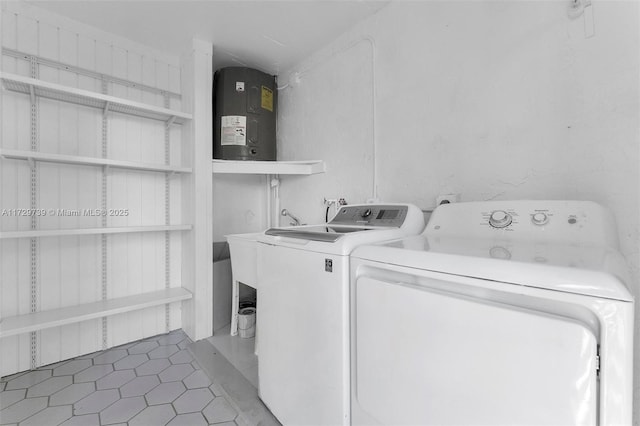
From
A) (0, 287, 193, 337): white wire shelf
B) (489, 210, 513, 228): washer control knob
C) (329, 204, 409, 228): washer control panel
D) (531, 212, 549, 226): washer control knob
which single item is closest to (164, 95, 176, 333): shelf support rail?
(0, 287, 193, 337): white wire shelf

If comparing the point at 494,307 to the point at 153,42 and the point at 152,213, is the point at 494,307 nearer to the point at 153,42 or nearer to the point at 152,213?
the point at 152,213

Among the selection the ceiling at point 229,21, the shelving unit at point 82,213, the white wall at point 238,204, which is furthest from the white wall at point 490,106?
the shelving unit at point 82,213

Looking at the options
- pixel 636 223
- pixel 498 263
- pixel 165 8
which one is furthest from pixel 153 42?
pixel 636 223

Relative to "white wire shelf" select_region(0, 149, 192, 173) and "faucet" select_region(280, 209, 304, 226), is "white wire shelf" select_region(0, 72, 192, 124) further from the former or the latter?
"faucet" select_region(280, 209, 304, 226)

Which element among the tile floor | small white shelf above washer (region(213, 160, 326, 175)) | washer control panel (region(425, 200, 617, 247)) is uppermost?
small white shelf above washer (region(213, 160, 326, 175))

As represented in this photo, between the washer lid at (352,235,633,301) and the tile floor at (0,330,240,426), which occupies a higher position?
the washer lid at (352,235,633,301)

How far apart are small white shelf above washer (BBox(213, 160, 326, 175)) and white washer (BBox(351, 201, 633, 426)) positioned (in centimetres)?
148

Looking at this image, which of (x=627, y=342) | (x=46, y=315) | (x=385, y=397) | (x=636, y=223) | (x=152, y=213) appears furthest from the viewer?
(x=152, y=213)

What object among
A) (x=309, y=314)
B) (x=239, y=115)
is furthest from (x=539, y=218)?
(x=239, y=115)

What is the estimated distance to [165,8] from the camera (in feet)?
6.17

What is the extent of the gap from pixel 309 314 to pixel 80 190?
77.6 inches

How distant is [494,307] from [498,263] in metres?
0.11

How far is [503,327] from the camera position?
2.17 ft

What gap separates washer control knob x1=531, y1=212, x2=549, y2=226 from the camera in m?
1.04
